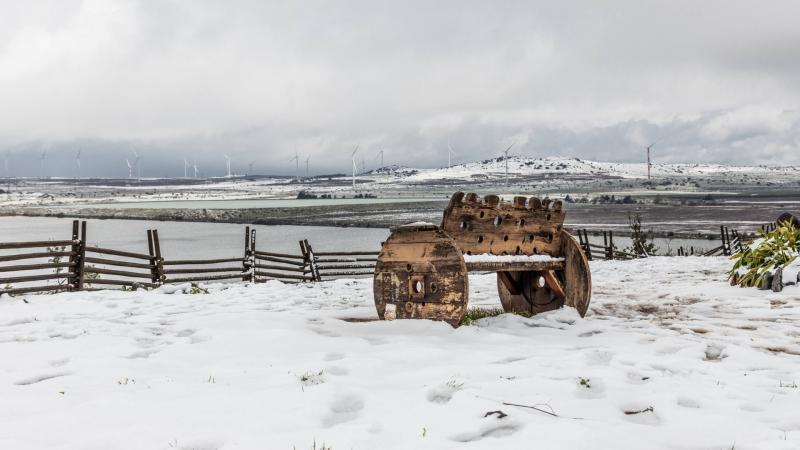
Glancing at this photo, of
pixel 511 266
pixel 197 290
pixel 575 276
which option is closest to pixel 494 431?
pixel 511 266

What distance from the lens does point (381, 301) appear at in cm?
588

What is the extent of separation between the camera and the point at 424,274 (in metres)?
5.65

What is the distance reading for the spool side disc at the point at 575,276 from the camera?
6414mm

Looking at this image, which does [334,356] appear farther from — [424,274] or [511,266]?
[511,266]

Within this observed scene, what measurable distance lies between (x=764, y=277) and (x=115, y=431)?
Result: 29.3 ft

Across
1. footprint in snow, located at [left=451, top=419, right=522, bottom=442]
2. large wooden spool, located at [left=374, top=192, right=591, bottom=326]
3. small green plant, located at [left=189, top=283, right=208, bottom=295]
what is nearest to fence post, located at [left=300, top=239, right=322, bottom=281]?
small green plant, located at [left=189, top=283, right=208, bottom=295]

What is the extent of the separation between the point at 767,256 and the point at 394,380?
777 centimetres

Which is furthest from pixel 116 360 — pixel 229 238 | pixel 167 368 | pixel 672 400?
pixel 229 238

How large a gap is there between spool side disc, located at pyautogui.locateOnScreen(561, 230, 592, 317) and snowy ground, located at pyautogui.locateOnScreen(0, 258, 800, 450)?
209 mm

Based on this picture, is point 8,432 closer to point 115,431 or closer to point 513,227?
point 115,431

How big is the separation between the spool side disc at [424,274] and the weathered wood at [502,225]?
44 centimetres

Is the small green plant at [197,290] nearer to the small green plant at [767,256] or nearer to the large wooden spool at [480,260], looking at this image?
the large wooden spool at [480,260]

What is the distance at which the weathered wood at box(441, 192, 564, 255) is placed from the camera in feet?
19.9

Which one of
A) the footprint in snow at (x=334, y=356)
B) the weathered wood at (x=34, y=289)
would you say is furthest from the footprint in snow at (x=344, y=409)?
the weathered wood at (x=34, y=289)
